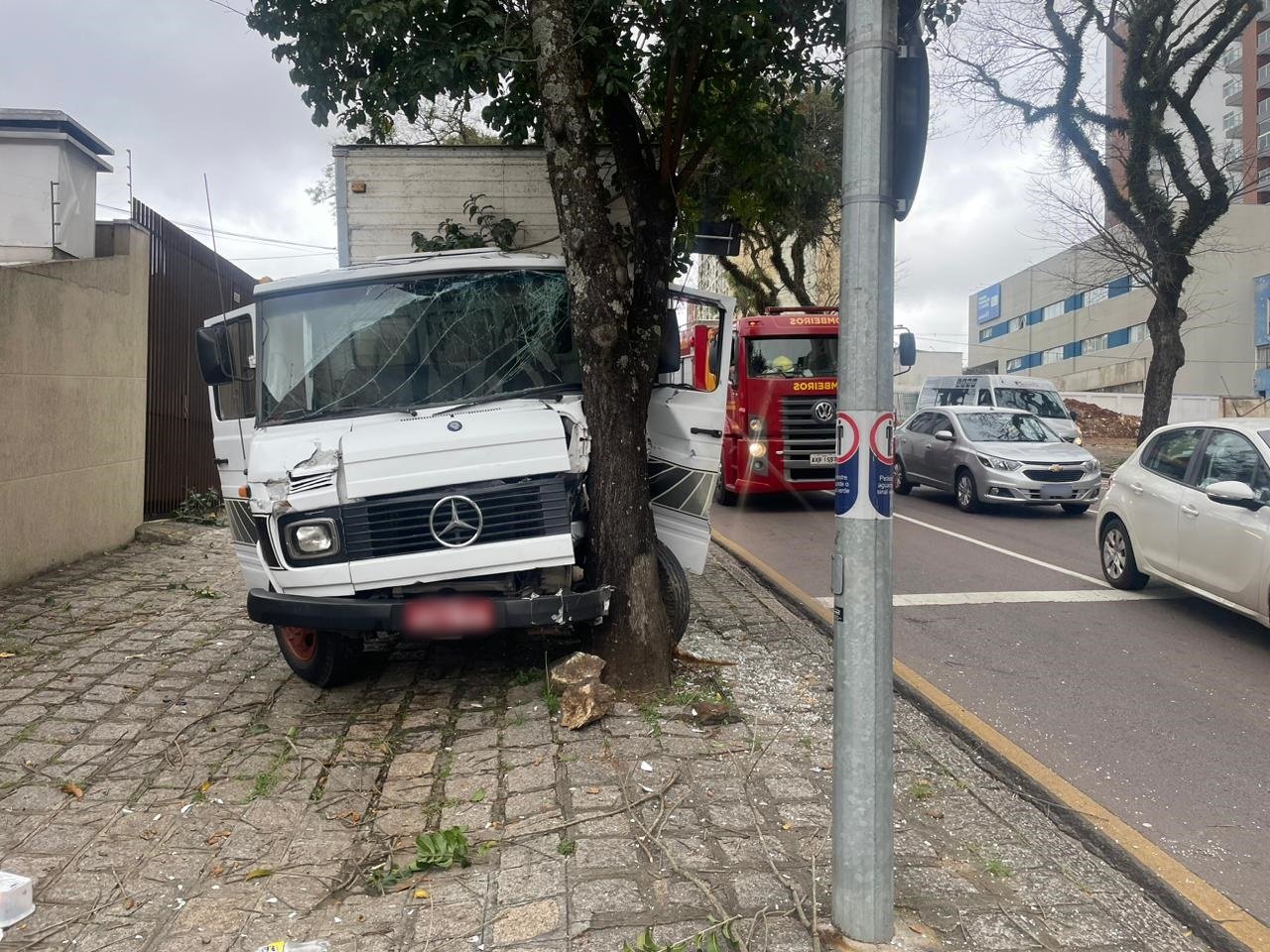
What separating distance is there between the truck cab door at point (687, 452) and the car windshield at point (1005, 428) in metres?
9.82

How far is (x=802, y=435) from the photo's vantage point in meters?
15.0

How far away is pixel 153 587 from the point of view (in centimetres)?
905

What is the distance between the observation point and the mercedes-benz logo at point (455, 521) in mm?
5270

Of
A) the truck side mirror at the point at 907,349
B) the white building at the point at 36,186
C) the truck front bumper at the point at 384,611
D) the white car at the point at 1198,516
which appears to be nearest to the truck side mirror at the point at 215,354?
the truck front bumper at the point at 384,611

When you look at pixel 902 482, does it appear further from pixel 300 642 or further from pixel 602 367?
pixel 300 642

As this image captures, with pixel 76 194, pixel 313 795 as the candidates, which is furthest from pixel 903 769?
pixel 76 194

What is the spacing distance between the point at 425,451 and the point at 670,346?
1822 millimetres

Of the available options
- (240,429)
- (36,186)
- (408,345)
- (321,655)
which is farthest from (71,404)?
(408,345)

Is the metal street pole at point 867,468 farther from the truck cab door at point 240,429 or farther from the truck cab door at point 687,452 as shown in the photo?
the truck cab door at point 240,429

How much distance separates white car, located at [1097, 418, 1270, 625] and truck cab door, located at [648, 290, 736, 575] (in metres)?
3.58

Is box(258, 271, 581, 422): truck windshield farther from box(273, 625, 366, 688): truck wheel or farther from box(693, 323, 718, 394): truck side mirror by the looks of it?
box(273, 625, 366, 688): truck wheel

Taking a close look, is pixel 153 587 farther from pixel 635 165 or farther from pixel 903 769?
pixel 903 769

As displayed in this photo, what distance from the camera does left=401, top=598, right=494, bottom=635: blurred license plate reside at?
208 inches

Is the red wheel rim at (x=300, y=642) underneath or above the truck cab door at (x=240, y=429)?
underneath
